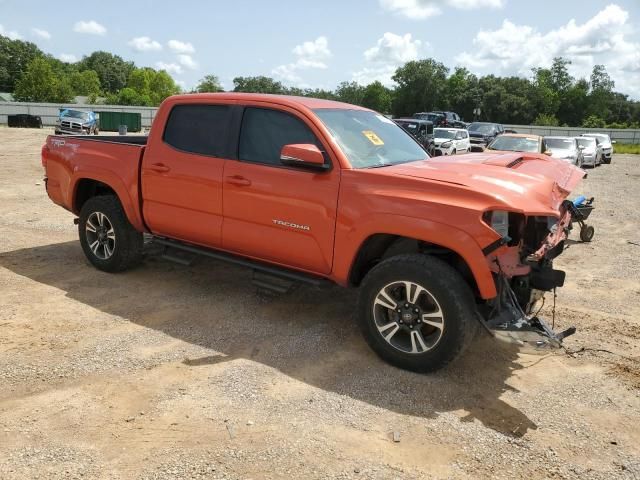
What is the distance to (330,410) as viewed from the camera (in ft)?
11.5

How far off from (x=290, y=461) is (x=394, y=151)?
9.23 feet

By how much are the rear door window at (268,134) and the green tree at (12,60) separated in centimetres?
11013

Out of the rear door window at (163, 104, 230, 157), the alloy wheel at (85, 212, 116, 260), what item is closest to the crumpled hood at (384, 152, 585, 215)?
the rear door window at (163, 104, 230, 157)

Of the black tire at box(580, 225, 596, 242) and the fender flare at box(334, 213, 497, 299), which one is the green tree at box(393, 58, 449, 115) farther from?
the fender flare at box(334, 213, 497, 299)

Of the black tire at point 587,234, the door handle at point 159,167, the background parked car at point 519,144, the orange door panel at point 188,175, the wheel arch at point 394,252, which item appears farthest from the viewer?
the background parked car at point 519,144

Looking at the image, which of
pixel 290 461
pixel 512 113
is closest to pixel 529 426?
pixel 290 461

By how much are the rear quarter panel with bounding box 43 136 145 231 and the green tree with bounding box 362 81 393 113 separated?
9644 centimetres

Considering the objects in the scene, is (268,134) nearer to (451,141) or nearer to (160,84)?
(451,141)

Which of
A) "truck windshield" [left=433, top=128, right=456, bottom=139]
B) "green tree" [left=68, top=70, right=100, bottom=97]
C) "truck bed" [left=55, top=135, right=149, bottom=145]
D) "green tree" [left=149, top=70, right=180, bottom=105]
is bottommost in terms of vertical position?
"truck bed" [left=55, top=135, right=149, bottom=145]

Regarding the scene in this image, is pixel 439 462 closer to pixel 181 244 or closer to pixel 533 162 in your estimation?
pixel 533 162

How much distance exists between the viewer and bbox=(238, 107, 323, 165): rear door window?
14.9 feet

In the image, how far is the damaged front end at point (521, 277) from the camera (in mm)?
3678

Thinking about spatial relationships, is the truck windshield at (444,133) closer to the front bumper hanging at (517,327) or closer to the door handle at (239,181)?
the door handle at (239,181)

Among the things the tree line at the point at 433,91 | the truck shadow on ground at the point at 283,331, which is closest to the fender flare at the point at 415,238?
the truck shadow on ground at the point at 283,331
